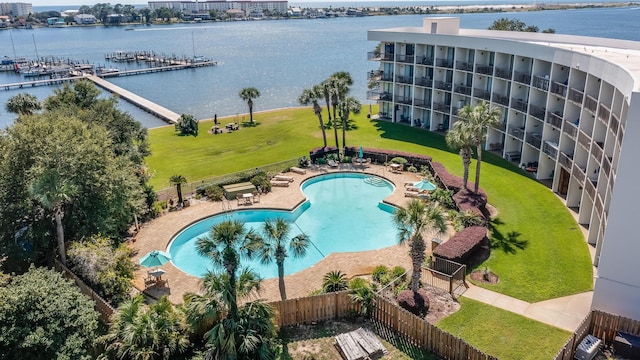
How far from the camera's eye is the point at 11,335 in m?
19.5

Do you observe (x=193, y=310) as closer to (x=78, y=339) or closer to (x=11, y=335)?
(x=78, y=339)

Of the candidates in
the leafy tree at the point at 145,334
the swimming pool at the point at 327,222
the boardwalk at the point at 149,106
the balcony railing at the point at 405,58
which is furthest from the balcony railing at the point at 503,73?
the boardwalk at the point at 149,106

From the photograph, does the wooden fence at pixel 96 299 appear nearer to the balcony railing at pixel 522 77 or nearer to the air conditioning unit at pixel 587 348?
the air conditioning unit at pixel 587 348

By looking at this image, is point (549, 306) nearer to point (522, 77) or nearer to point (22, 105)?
point (522, 77)

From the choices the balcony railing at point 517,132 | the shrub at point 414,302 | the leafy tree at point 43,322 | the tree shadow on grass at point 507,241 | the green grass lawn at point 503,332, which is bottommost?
the green grass lawn at point 503,332

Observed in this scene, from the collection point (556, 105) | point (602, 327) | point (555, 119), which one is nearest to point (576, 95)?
point (555, 119)

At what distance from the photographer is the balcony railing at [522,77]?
44.9 meters

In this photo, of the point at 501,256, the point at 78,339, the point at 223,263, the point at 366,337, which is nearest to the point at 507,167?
the point at 501,256

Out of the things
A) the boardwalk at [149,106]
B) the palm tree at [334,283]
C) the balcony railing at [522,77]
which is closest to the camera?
the palm tree at [334,283]

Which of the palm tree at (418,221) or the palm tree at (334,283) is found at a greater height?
the palm tree at (418,221)

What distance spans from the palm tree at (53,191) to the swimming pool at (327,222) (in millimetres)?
8405

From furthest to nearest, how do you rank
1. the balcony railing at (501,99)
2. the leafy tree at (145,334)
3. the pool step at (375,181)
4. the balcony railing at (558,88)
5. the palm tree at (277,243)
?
the balcony railing at (501,99)
the pool step at (375,181)
the balcony railing at (558,88)
the palm tree at (277,243)
the leafy tree at (145,334)

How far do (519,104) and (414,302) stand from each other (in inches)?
1116

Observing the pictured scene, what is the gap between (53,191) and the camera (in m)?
25.6
